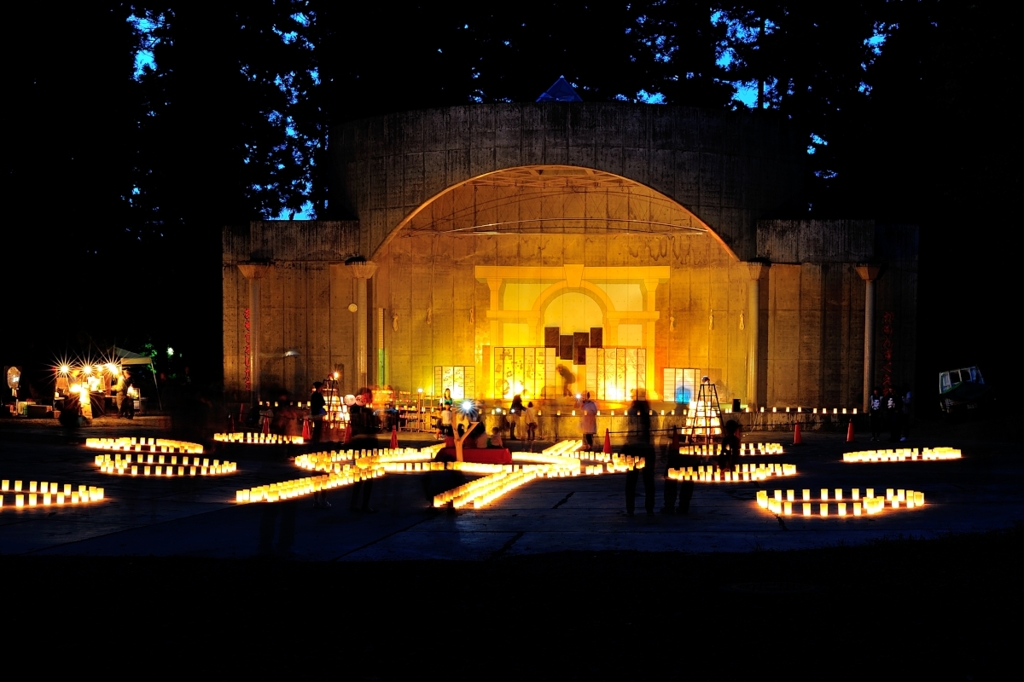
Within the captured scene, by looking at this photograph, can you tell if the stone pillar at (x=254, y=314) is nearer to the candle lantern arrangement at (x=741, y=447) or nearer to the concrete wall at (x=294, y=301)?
the concrete wall at (x=294, y=301)

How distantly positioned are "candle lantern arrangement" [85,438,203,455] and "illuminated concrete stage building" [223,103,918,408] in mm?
7084

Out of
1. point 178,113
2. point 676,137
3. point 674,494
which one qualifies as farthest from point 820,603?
point 178,113

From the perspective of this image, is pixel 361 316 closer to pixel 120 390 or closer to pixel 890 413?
pixel 120 390

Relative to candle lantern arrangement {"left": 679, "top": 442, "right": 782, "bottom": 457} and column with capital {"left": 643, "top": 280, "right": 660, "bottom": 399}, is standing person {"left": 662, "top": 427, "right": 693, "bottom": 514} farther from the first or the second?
column with capital {"left": 643, "top": 280, "right": 660, "bottom": 399}

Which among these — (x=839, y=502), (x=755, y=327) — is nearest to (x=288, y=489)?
(x=839, y=502)

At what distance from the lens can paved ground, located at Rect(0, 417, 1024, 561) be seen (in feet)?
41.4

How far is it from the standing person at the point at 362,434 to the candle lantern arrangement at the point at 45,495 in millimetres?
3618

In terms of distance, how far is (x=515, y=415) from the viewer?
2898 cm

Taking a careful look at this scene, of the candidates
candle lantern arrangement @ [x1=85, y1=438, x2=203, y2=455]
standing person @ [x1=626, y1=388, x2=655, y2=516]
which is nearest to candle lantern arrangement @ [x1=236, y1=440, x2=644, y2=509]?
standing person @ [x1=626, y1=388, x2=655, y2=516]

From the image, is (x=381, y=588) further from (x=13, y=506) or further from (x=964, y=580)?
(x=13, y=506)

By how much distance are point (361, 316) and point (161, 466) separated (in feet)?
37.6

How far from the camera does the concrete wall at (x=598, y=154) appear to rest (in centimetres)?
3034

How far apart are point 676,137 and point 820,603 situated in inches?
892

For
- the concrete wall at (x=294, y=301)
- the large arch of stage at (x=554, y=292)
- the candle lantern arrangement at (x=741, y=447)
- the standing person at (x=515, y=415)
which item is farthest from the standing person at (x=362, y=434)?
the candle lantern arrangement at (x=741, y=447)
